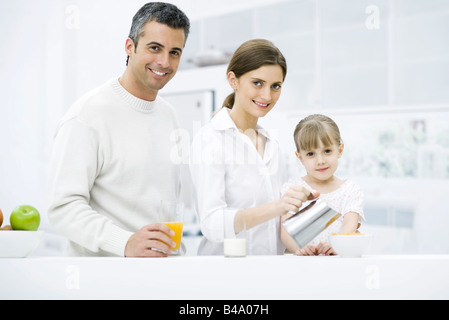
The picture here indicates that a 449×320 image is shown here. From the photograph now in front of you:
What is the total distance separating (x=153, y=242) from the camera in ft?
4.15

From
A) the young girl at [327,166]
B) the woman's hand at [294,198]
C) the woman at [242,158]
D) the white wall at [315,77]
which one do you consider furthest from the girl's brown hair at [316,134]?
the white wall at [315,77]

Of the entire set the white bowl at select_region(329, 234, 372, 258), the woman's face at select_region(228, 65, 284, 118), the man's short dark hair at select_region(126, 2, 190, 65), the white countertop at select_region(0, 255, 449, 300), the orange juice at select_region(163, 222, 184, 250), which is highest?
the man's short dark hair at select_region(126, 2, 190, 65)

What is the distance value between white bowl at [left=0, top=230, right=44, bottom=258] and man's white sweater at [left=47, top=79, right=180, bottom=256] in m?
0.13

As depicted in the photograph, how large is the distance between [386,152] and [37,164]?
297 centimetres

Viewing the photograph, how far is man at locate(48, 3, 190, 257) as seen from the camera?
1.42 metres

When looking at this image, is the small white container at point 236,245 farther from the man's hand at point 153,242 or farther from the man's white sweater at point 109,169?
the man's white sweater at point 109,169

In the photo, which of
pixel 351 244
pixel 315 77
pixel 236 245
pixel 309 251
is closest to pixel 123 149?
pixel 236 245

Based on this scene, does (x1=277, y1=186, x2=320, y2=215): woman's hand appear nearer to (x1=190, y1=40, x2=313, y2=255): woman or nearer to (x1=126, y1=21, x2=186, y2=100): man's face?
(x1=190, y1=40, x2=313, y2=255): woman

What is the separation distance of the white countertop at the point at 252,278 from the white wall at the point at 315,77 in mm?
2627

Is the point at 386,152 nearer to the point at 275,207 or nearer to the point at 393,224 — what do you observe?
the point at 393,224

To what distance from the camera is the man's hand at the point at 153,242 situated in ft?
4.15

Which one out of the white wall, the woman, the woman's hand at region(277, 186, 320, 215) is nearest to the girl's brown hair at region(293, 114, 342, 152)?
the woman

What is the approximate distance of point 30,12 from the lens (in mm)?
4688

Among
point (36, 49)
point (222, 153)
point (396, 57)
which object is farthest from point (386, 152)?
point (36, 49)
